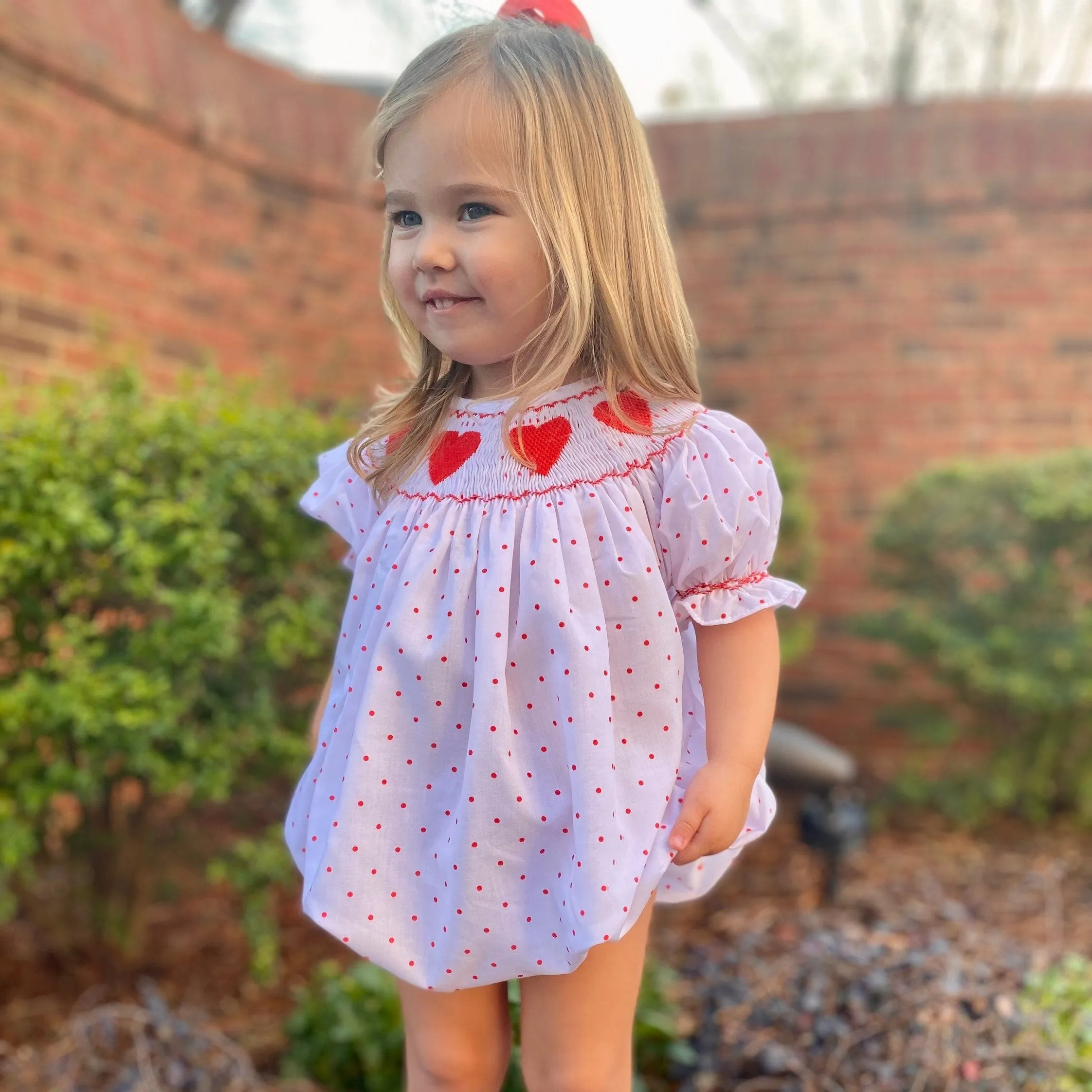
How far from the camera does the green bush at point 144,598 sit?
89.1 inches

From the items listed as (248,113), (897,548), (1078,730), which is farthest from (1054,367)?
(248,113)

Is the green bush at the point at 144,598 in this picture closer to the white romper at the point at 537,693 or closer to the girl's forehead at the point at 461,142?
the white romper at the point at 537,693

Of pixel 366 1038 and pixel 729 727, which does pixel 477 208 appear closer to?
pixel 729 727

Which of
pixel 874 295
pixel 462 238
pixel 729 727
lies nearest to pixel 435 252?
pixel 462 238

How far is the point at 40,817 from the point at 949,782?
3.15 m

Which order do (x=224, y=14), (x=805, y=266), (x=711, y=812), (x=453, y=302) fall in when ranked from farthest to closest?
(x=224, y=14), (x=805, y=266), (x=453, y=302), (x=711, y=812)

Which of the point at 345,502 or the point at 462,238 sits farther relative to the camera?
the point at 345,502

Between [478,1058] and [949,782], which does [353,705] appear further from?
[949,782]

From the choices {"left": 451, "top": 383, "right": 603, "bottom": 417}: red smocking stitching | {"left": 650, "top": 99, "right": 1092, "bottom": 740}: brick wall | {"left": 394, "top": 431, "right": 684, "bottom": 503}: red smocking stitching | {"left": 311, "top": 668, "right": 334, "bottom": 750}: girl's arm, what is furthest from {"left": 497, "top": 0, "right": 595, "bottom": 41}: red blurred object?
{"left": 650, "top": 99, "right": 1092, "bottom": 740}: brick wall

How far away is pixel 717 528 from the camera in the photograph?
57.1 inches

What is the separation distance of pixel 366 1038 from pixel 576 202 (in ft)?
5.77

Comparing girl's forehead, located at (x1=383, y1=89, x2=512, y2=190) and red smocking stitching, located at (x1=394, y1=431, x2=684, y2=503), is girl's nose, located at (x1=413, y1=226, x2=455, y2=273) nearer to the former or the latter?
girl's forehead, located at (x1=383, y1=89, x2=512, y2=190)

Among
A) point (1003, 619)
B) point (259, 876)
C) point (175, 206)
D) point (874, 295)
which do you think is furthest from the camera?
point (874, 295)

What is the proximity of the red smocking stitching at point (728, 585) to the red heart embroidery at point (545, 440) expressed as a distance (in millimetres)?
258
